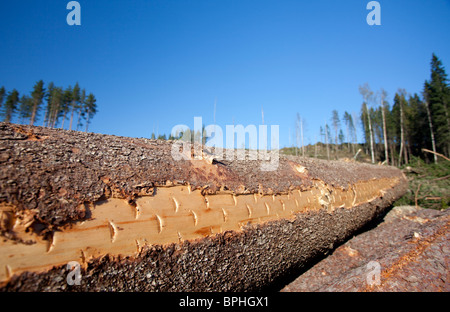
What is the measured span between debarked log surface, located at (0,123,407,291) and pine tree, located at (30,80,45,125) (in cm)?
3398

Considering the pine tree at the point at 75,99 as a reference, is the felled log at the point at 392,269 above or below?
below

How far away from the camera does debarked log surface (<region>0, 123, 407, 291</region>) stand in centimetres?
99

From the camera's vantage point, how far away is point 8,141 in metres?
1.12

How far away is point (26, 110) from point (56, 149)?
36.3 meters

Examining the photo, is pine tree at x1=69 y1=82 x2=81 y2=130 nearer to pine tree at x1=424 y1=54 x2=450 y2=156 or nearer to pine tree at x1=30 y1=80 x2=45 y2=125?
pine tree at x1=30 y1=80 x2=45 y2=125

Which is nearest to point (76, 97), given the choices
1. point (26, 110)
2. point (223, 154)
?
point (26, 110)

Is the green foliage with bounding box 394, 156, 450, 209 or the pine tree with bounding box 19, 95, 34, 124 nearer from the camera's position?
the green foliage with bounding box 394, 156, 450, 209

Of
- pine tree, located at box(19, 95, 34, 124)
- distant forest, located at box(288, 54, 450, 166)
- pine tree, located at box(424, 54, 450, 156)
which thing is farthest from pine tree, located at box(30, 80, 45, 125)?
pine tree, located at box(424, 54, 450, 156)

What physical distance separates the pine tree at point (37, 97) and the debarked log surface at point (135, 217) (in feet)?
111

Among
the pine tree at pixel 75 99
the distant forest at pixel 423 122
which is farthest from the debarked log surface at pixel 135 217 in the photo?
the pine tree at pixel 75 99

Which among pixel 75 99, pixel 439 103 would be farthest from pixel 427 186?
pixel 75 99

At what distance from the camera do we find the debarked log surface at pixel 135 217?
99 cm

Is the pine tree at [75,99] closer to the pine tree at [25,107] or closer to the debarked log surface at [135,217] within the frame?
the pine tree at [25,107]

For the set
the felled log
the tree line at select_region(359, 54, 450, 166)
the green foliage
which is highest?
the tree line at select_region(359, 54, 450, 166)
